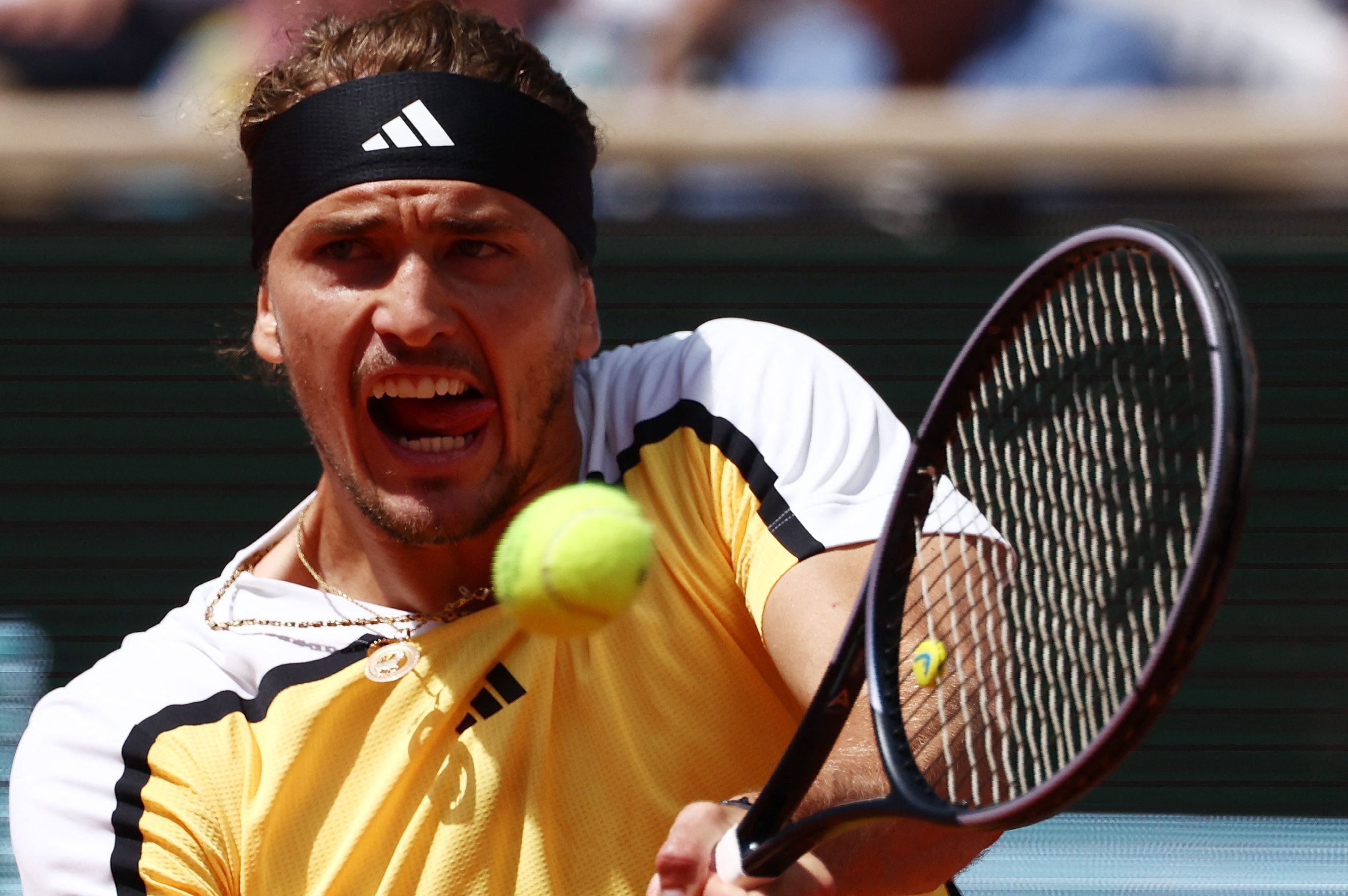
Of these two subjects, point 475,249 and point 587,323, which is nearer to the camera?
point 475,249

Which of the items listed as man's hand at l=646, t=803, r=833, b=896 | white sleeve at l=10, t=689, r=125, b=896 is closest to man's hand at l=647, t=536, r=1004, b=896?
man's hand at l=646, t=803, r=833, b=896

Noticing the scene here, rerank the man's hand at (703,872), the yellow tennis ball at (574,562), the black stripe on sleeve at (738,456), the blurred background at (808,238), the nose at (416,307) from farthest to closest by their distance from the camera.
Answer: the blurred background at (808,238)
the nose at (416,307)
the black stripe on sleeve at (738,456)
the yellow tennis ball at (574,562)
the man's hand at (703,872)

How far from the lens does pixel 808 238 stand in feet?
15.8

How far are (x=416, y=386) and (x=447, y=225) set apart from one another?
0.23 m

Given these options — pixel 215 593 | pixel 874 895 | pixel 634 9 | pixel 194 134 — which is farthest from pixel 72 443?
pixel 874 895

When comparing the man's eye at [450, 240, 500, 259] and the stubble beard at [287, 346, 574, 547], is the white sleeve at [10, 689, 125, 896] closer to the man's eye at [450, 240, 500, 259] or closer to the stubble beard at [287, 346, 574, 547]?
the stubble beard at [287, 346, 574, 547]

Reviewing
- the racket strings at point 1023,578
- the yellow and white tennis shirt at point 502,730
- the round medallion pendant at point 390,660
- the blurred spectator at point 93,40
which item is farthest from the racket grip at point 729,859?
the blurred spectator at point 93,40

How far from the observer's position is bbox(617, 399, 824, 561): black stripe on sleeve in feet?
7.16

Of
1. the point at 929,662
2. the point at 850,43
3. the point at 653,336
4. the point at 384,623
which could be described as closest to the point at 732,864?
the point at 929,662

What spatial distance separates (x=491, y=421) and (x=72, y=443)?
3.08m

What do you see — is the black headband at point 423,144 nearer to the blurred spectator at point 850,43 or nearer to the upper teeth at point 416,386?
the upper teeth at point 416,386

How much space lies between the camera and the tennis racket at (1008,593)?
4.94ft

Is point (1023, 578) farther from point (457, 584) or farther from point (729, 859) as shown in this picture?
point (457, 584)

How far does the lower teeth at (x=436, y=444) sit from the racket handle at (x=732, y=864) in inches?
30.4
